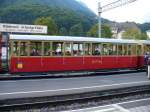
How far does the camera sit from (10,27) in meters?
Result: 25.5

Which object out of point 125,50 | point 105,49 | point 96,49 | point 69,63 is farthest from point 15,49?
point 125,50

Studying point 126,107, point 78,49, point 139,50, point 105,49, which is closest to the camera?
point 126,107

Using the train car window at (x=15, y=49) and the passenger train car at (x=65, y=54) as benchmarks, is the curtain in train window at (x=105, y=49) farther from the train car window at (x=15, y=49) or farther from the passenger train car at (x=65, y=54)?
the train car window at (x=15, y=49)

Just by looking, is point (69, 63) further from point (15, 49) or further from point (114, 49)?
point (114, 49)

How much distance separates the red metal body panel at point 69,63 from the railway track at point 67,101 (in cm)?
754

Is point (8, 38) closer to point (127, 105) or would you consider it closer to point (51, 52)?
point (51, 52)

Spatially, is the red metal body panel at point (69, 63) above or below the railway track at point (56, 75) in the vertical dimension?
above

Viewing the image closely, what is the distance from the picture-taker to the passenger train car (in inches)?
877

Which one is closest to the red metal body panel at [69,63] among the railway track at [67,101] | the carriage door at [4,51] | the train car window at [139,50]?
the train car window at [139,50]

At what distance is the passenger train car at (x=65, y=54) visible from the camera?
22266 mm

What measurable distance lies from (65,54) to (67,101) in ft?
37.1

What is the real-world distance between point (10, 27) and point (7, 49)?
3.52 meters

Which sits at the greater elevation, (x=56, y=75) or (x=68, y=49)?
(x=68, y=49)

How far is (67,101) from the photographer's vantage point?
13.1 m
